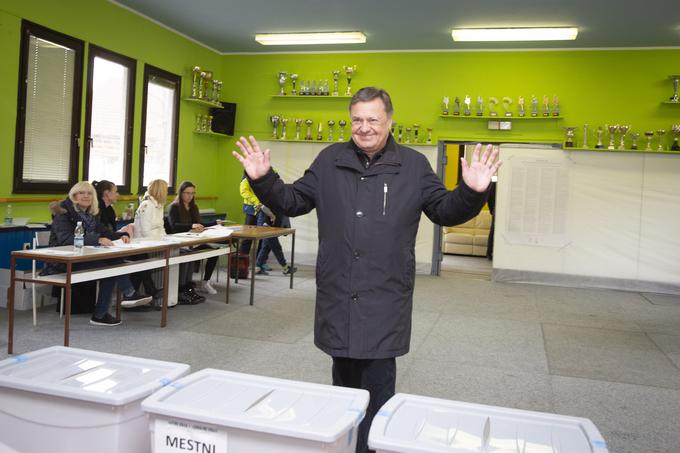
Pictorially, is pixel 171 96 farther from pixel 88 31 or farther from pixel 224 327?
pixel 224 327

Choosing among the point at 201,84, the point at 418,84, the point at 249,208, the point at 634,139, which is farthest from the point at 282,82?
the point at 634,139

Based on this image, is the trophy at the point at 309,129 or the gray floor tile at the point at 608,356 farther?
the trophy at the point at 309,129

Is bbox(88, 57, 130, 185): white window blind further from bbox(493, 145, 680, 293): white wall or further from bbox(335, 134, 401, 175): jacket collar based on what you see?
bbox(335, 134, 401, 175): jacket collar

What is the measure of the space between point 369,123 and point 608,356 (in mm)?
3762

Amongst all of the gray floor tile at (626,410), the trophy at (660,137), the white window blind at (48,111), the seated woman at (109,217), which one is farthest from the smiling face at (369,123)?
the trophy at (660,137)

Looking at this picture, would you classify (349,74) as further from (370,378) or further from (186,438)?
(186,438)

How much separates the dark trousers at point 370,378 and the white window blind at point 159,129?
6606 millimetres

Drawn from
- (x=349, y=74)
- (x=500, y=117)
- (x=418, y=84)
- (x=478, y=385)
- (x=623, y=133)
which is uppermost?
(x=349, y=74)

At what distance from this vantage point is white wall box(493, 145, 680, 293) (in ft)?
27.5

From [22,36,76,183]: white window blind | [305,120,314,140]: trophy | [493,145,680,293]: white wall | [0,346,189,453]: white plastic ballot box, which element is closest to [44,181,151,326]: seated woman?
[22,36,76,183]: white window blind

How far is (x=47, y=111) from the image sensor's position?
6406mm

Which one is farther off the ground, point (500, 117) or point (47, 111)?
point (500, 117)

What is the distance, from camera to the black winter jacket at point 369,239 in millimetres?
2102

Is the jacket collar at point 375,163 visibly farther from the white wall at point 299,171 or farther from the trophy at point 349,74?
the trophy at point 349,74
